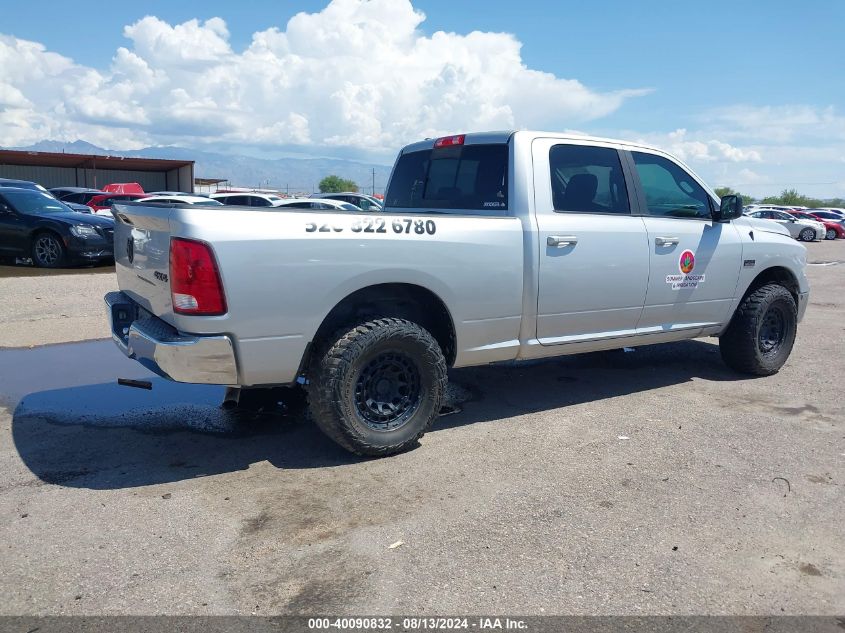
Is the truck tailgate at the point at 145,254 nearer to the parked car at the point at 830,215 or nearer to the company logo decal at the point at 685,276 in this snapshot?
the company logo decal at the point at 685,276

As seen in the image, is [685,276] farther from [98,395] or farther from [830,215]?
[830,215]

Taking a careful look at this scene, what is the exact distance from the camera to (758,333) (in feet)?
20.9

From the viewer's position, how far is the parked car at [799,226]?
34.4 metres

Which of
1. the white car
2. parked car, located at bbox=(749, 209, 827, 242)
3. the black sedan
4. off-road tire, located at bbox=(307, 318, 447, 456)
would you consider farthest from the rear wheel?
the white car

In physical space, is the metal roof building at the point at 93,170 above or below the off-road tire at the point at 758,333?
above

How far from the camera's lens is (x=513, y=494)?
389cm

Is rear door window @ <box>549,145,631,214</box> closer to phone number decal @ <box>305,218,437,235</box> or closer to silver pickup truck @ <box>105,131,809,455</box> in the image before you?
silver pickup truck @ <box>105,131,809,455</box>

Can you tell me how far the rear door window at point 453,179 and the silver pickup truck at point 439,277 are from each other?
0.05 ft

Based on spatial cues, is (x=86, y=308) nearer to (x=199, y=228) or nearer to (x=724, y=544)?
(x=199, y=228)

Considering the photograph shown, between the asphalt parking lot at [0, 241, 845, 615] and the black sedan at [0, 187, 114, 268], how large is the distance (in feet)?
24.9

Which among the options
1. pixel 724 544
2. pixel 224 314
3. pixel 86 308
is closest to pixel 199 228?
pixel 224 314

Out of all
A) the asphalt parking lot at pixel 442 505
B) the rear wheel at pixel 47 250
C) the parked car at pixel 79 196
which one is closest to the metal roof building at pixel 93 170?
the parked car at pixel 79 196

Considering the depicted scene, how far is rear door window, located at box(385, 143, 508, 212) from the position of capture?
199 inches

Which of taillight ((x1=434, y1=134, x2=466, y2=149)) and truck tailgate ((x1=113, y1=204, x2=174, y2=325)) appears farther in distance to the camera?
taillight ((x1=434, y1=134, x2=466, y2=149))
